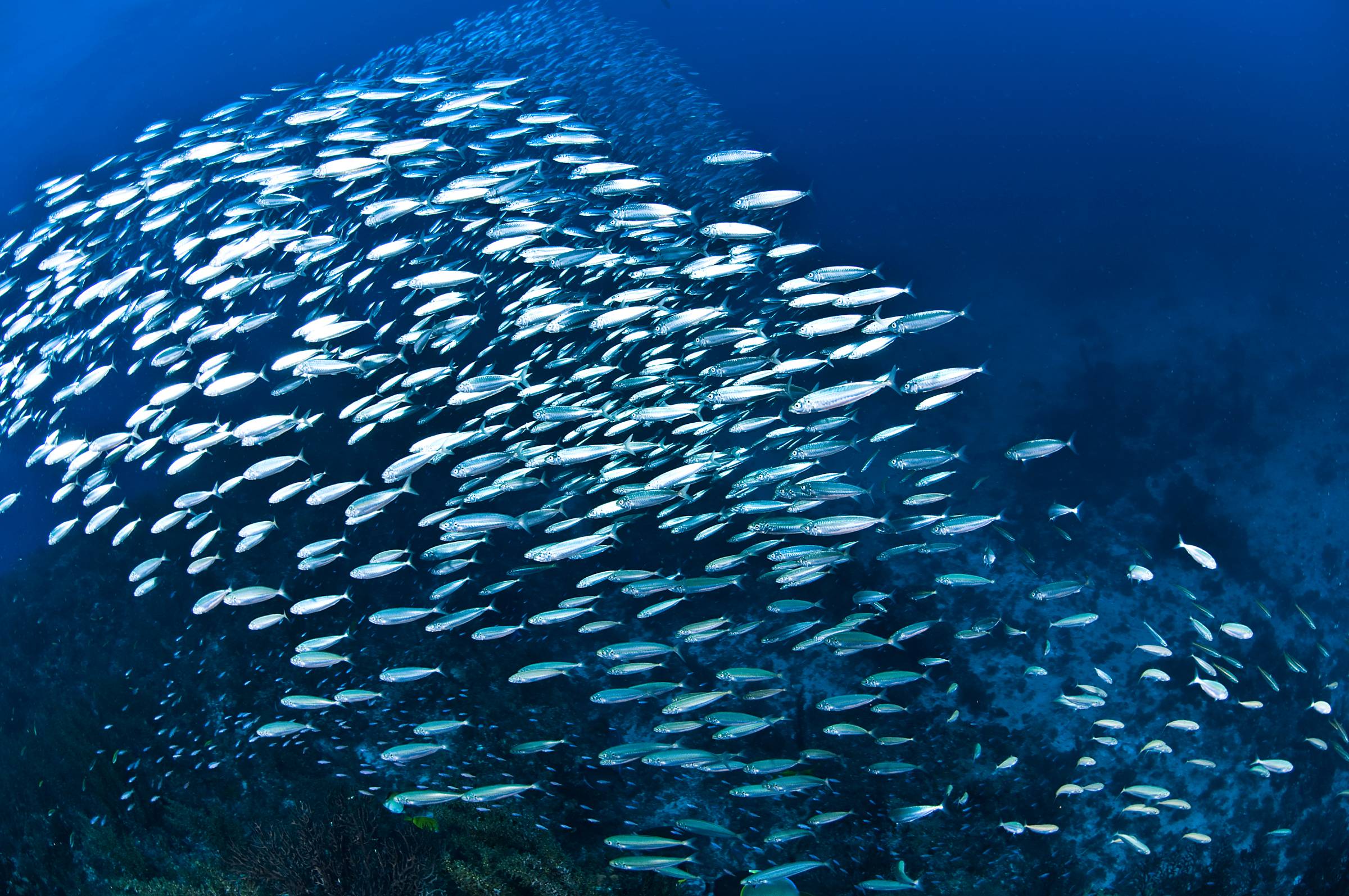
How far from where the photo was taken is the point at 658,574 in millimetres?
5098

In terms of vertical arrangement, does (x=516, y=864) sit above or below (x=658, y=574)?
below

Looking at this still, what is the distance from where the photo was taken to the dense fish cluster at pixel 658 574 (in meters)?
5.18

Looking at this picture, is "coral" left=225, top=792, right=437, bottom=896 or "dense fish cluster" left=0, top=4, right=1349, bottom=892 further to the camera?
"coral" left=225, top=792, right=437, bottom=896

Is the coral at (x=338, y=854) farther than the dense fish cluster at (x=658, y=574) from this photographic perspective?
Yes

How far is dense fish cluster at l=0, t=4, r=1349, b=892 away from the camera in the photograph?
5.18 m

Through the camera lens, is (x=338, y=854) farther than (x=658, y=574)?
Yes

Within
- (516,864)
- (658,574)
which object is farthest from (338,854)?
(658,574)

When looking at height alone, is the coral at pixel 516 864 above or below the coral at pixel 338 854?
below

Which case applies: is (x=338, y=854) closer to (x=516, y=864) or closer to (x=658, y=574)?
(x=516, y=864)

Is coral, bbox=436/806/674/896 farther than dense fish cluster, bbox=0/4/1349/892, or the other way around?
coral, bbox=436/806/674/896

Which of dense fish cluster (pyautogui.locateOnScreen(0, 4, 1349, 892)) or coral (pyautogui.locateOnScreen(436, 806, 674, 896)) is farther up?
dense fish cluster (pyautogui.locateOnScreen(0, 4, 1349, 892))

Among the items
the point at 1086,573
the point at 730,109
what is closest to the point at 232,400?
the point at 730,109

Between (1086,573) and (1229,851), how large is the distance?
308 centimetres

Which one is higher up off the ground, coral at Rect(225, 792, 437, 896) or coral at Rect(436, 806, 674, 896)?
coral at Rect(225, 792, 437, 896)
